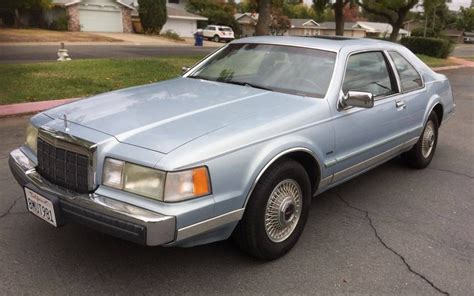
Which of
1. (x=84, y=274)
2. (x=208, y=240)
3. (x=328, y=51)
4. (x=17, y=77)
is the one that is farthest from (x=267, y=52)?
(x=17, y=77)

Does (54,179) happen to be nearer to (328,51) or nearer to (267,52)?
(267,52)

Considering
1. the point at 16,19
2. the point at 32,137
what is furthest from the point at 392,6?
the point at 32,137

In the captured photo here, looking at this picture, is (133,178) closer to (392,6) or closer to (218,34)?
(392,6)

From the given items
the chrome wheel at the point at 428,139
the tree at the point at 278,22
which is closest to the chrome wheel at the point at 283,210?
the chrome wheel at the point at 428,139

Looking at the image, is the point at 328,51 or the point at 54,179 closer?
the point at 54,179

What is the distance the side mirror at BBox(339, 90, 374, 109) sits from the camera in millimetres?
3621

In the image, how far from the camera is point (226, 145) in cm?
289

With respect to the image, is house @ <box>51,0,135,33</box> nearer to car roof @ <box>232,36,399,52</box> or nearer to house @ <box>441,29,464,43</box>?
car roof @ <box>232,36,399,52</box>

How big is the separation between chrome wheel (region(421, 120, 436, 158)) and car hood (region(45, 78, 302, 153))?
7.83ft

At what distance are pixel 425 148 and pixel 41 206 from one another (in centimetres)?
429

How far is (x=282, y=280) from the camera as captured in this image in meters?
3.12

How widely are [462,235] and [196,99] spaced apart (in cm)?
244

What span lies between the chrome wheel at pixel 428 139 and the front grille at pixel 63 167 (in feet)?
12.9

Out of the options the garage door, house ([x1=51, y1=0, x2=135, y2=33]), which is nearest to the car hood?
house ([x1=51, y1=0, x2=135, y2=33])
